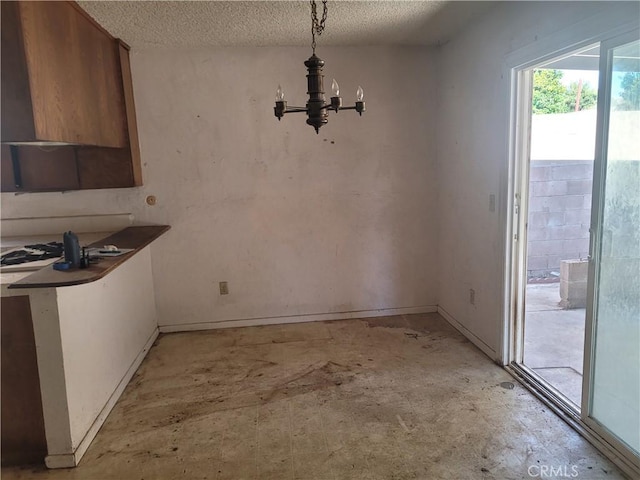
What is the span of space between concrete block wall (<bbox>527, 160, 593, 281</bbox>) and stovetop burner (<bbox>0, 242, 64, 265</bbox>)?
4.36 m

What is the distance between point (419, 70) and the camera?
3875mm

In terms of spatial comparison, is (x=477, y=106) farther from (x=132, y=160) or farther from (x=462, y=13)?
(x=132, y=160)

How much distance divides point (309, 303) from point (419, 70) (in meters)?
2.26

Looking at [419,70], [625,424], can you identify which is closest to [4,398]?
[625,424]

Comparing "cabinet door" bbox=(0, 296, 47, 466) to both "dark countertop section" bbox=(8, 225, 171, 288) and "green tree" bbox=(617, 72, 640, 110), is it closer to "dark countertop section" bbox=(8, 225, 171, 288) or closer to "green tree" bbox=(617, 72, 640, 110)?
"dark countertop section" bbox=(8, 225, 171, 288)

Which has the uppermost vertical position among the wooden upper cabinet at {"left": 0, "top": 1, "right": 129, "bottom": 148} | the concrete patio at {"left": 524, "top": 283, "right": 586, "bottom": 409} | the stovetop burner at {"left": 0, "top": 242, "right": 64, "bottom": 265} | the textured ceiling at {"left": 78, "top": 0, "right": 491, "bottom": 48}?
the textured ceiling at {"left": 78, "top": 0, "right": 491, "bottom": 48}

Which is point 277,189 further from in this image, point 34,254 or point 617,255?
point 617,255

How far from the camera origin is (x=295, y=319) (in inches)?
160

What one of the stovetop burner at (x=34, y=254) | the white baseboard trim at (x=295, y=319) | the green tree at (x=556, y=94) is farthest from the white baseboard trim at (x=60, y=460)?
the green tree at (x=556, y=94)

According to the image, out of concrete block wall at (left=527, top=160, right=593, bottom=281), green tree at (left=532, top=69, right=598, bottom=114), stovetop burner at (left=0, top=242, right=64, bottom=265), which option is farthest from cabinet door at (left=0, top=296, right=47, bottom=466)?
green tree at (left=532, top=69, right=598, bottom=114)

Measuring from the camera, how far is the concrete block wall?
4762mm

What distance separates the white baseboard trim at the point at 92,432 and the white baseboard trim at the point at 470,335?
253 centimetres

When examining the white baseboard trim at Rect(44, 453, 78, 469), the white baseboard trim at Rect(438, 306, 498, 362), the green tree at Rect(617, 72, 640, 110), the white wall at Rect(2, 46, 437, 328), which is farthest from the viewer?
the white wall at Rect(2, 46, 437, 328)

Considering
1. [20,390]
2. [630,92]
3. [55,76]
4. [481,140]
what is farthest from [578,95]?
[20,390]
